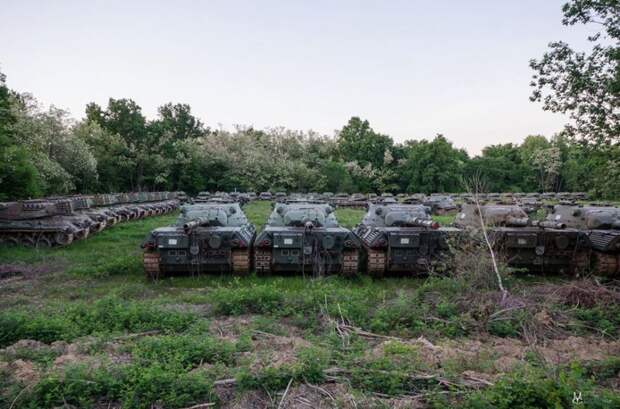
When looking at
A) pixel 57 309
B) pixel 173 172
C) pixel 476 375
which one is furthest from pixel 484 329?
pixel 173 172

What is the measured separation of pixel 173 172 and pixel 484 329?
4582 cm

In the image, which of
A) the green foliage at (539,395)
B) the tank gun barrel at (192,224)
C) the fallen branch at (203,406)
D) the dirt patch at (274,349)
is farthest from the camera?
the tank gun barrel at (192,224)

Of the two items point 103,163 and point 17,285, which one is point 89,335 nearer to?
point 17,285

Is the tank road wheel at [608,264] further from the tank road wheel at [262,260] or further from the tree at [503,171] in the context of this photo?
the tree at [503,171]

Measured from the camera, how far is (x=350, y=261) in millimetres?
9562

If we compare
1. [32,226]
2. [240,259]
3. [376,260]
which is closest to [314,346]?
[240,259]

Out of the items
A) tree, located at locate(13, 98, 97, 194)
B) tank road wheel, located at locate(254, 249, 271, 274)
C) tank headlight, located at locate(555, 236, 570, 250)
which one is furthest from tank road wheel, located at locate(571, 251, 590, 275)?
tree, located at locate(13, 98, 97, 194)

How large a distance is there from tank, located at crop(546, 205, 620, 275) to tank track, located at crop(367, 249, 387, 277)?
502 cm

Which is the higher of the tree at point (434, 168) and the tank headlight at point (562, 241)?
the tree at point (434, 168)

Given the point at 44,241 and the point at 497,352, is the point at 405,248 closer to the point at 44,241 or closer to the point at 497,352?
the point at 497,352

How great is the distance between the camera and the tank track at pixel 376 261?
9648 mm

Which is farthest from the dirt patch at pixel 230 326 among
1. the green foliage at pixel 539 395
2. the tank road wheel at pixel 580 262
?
the tank road wheel at pixel 580 262

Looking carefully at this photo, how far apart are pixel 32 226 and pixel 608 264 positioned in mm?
17045

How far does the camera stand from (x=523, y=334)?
5648 mm
